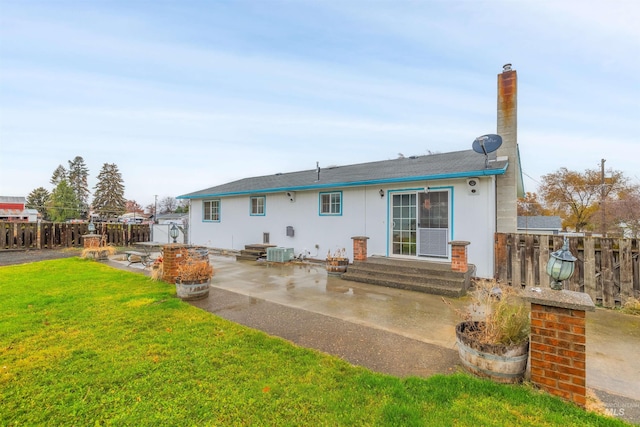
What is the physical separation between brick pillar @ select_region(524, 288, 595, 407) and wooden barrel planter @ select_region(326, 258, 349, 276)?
17.6ft

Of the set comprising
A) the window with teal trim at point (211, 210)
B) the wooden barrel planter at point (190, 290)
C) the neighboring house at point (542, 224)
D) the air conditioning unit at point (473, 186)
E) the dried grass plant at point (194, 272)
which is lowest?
the wooden barrel planter at point (190, 290)

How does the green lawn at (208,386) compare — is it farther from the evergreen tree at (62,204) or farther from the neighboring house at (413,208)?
the evergreen tree at (62,204)

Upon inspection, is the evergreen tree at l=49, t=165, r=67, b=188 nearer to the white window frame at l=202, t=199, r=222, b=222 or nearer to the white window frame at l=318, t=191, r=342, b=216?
the white window frame at l=202, t=199, r=222, b=222

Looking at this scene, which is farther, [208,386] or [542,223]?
[542,223]

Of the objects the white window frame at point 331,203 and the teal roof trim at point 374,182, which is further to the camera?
the white window frame at point 331,203

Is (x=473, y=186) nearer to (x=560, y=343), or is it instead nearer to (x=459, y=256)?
(x=459, y=256)

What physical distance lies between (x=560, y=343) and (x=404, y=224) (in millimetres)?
5817

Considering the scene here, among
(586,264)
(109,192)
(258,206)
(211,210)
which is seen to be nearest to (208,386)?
(586,264)

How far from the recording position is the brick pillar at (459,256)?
6.16m

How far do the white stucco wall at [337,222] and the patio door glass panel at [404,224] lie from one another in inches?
8.5

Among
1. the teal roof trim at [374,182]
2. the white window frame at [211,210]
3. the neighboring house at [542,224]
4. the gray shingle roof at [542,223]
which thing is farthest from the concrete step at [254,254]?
the gray shingle roof at [542,223]

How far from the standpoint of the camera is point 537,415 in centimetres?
208

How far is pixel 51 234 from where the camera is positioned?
13.9 metres

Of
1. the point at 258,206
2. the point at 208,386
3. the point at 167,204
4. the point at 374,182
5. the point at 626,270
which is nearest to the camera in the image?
the point at 208,386
